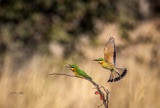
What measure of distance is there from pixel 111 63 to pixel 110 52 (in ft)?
0.20

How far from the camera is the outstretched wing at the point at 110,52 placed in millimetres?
1607

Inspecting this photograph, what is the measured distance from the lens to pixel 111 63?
5.21 ft

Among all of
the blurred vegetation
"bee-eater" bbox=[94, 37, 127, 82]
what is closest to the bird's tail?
"bee-eater" bbox=[94, 37, 127, 82]

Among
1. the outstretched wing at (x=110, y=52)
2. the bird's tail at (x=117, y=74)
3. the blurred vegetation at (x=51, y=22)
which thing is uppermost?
the blurred vegetation at (x=51, y=22)

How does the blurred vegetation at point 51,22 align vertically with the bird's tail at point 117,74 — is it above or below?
above

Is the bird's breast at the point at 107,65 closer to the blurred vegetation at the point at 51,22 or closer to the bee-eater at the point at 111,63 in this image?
the bee-eater at the point at 111,63

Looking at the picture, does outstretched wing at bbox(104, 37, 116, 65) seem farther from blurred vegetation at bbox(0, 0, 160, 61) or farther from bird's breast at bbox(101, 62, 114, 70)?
blurred vegetation at bbox(0, 0, 160, 61)

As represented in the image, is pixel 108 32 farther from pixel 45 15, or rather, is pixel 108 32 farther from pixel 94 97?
pixel 94 97

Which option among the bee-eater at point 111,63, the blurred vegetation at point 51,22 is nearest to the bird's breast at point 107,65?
the bee-eater at point 111,63

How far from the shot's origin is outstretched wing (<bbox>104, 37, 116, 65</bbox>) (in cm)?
161

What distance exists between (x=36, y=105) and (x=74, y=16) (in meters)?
6.85

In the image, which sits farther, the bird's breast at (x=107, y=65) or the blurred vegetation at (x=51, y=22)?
the blurred vegetation at (x=51, y=22)

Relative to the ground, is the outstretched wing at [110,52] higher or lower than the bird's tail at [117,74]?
higher

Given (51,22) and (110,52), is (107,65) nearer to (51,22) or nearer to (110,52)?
(110,52)
